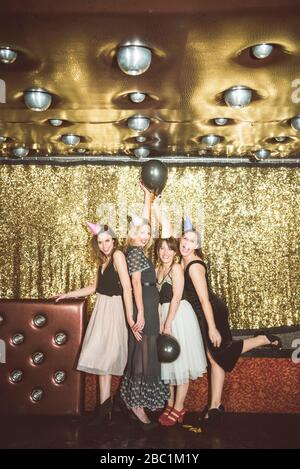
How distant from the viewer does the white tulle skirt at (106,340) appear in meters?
3.24

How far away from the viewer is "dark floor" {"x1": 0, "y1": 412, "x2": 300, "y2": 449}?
2861 mm

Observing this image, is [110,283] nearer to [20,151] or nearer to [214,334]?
[214,334]

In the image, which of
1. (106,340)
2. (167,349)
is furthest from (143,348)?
(106,340)

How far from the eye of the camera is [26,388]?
325cm

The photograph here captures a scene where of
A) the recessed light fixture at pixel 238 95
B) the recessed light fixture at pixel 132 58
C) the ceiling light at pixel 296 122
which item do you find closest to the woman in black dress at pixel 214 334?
the recessed light fixture at pixel 238 95

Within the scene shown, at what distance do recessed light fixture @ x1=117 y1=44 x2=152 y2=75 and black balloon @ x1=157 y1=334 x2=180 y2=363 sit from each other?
1.74 metres

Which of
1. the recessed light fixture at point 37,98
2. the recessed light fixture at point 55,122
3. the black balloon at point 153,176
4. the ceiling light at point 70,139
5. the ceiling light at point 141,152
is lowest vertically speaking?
the black balloon at point 153,176

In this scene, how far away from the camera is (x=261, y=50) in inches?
102

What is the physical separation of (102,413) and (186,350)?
73 cm

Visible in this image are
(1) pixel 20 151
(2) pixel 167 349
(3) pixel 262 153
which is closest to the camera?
(2) pixel 167 349

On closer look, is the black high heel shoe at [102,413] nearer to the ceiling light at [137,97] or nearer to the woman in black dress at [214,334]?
the woman in black dress at [214,334]

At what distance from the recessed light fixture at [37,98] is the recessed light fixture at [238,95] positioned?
127cm

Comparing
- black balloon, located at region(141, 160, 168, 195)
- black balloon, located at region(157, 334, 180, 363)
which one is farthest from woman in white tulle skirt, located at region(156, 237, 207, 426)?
black balloon, located at region(141, 160, 168, 195)

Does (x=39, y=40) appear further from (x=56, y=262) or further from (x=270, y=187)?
(x=270, y=187)
